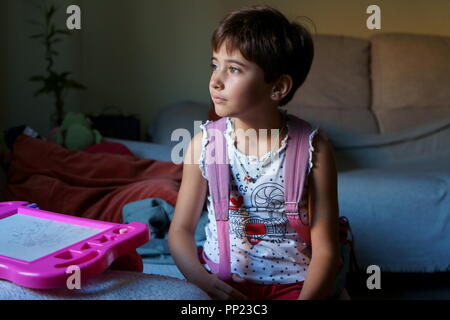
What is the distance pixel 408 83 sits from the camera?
237cm

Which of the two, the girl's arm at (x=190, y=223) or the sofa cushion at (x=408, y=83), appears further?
the sofa cushion at (x=408, y=83)

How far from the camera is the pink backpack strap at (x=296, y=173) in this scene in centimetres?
85

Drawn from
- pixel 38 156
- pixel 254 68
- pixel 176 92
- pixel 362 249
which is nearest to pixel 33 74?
pixel 176 92

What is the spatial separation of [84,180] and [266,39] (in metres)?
0.83

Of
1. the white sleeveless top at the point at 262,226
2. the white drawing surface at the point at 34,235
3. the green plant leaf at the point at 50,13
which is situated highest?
the green plant leaf at the point at 50,13

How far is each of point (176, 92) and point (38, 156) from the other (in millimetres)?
1276

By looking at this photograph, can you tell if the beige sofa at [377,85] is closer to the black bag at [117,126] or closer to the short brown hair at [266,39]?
the black bag at [117,126]

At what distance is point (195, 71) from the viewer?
107 inches

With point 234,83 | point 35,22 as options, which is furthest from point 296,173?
point 35,22

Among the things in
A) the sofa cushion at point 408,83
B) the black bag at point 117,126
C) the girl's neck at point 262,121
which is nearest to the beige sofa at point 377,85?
the sofa cushion at point 408,83

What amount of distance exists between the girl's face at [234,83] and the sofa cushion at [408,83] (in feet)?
5.29

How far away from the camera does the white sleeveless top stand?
2.92ft
